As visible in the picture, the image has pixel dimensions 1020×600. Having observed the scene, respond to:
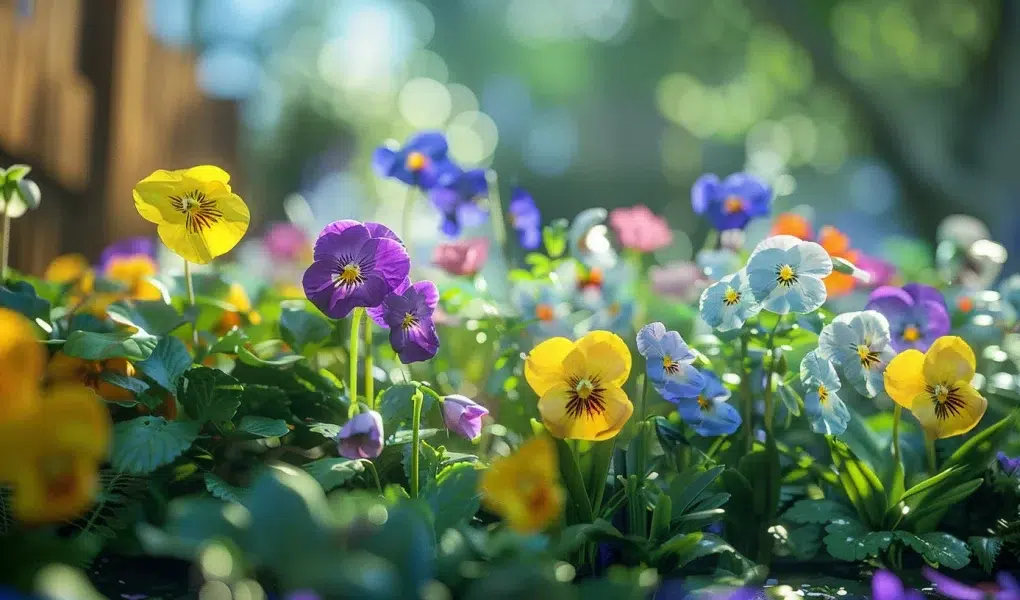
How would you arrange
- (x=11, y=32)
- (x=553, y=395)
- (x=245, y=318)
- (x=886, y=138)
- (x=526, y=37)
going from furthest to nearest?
(x=526, y=37) < (x=886, y=138) < (x=11, y=32) < (x=245, y=318) < (x=553, y=395)

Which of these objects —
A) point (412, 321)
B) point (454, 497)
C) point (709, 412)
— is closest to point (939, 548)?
point (709, 412)

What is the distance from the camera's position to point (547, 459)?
851mm

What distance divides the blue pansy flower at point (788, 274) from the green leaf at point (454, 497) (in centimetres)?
43

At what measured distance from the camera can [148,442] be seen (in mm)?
968

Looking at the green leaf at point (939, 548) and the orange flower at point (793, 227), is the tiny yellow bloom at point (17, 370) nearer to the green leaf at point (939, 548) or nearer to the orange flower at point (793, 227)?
the green leaf at point (939, 548)

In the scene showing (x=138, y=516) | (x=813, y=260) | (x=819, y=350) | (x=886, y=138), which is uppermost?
(x=886, y=138)

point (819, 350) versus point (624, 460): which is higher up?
point (819, 350)

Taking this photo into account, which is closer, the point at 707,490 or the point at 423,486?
the point at 423,486

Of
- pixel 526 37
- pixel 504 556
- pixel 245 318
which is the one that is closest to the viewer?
pixel 504 556

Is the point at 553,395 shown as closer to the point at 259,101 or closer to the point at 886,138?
the point at 886,138

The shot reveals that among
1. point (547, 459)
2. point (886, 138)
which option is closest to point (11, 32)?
point (547, 459)

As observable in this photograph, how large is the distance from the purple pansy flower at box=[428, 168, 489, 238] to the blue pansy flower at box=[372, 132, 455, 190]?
20 mm

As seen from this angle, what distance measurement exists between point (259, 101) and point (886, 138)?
8.42 meters

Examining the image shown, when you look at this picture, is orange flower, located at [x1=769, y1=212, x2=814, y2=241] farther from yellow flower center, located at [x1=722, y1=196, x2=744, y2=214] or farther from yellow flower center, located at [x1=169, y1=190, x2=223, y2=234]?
yellow flower center, located at [x1=169, y1=190, x2=223, y2=234]
